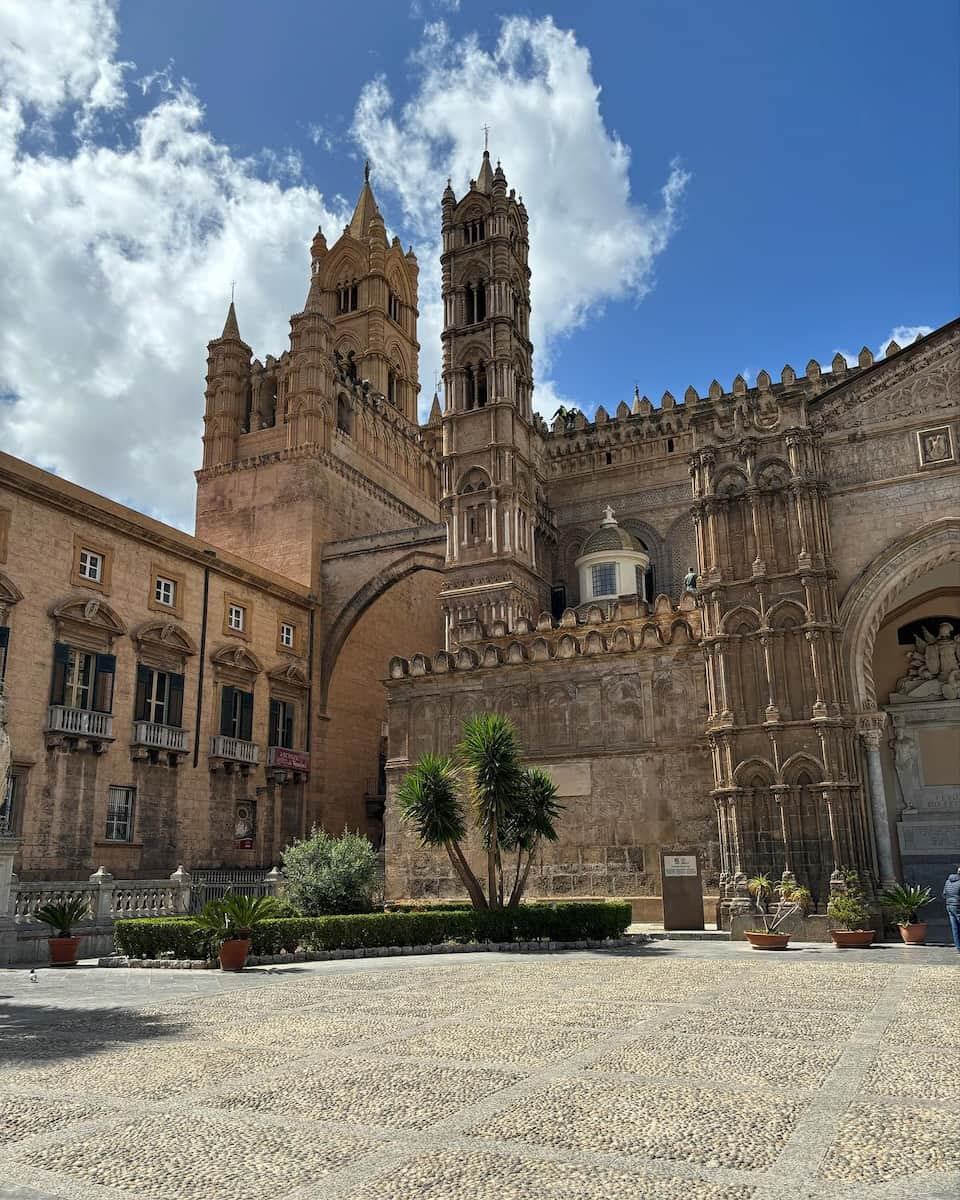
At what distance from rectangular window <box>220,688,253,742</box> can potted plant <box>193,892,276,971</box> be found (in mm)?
17709

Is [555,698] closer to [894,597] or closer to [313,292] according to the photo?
[894,597]

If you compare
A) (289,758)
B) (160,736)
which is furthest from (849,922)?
(289,758)

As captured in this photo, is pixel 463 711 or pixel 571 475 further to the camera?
pixel 571 475

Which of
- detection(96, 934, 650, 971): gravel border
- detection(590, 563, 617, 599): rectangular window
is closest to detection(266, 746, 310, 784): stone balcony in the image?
detection(590, 563, 617, 599): rectangular window

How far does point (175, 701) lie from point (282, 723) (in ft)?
19.1

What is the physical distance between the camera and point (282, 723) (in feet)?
118

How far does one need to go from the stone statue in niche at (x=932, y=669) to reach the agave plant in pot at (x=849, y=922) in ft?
20.8

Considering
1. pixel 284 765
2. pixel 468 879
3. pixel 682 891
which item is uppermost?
pixel 284 765

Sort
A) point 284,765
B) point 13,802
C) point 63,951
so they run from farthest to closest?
point 284,765 → point 13,802 → point 63,951

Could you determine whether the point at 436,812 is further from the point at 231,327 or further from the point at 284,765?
the point at 231,327

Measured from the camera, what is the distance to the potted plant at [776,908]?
17.3m

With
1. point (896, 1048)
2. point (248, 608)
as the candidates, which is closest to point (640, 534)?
point (248, 608)

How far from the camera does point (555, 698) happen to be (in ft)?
84.2

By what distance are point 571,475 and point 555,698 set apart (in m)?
19.8
